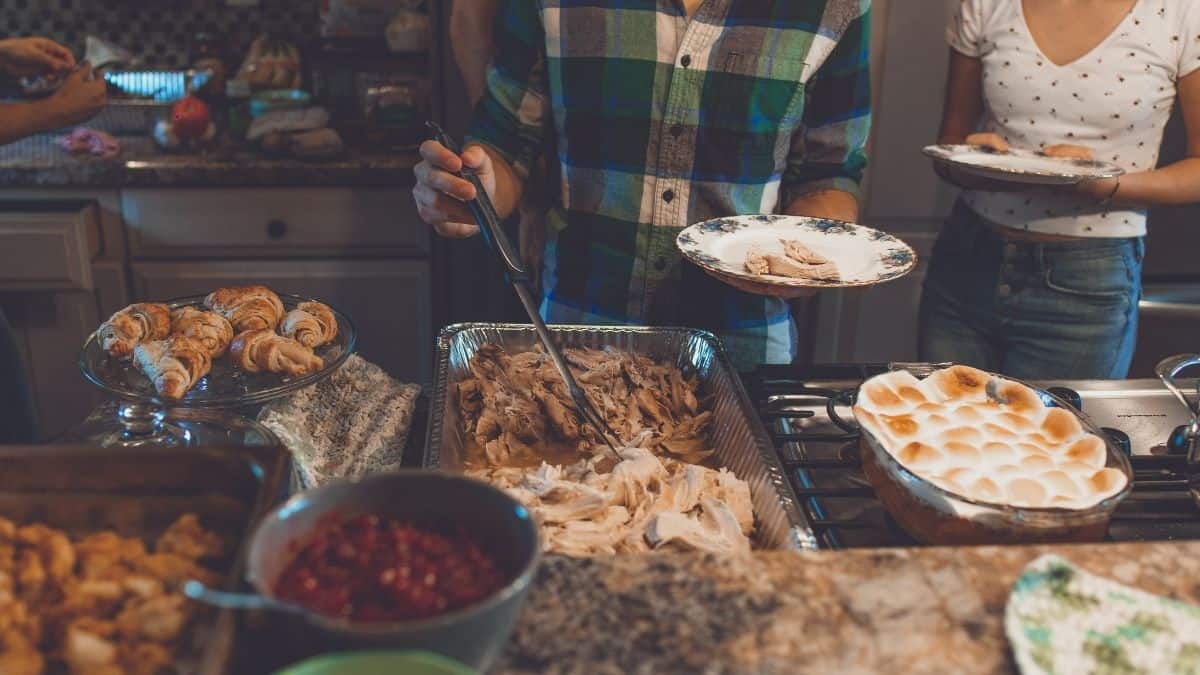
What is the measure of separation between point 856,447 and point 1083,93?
1.16 m

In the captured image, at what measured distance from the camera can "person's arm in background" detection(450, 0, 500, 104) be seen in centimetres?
217

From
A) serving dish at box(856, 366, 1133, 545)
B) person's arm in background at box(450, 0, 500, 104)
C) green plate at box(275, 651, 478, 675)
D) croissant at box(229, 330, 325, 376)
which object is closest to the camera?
green plate at box(275, 651, 478, 675)

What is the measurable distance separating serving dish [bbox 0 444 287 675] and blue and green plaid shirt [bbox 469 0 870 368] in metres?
0.99

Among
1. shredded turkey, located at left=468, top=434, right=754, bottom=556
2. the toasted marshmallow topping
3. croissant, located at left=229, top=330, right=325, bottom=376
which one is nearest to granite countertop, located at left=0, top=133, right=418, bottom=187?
croissant, located at left=229, top=330, right=325, bottom=376

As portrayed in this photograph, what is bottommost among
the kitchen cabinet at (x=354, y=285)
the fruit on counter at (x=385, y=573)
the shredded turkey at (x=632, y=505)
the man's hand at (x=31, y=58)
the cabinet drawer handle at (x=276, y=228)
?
the kitchen cabinet at (x=354, y=285)

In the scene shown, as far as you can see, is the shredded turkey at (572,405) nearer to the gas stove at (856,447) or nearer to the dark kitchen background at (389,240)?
the gas stove at (856,447)

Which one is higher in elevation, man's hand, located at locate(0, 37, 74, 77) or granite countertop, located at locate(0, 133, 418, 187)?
man's hand, located at locate(0, 37, 74, 77)

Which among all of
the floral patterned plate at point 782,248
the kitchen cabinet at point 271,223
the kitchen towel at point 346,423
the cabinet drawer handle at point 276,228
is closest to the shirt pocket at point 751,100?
the floral patterned plate at point 782,248

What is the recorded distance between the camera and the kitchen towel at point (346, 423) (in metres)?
1.16

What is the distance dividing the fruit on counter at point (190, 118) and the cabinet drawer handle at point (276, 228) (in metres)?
0.35

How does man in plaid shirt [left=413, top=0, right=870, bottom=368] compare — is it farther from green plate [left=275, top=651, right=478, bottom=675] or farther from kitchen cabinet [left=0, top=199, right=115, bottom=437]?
kitchen cabinet [left=0, top=199, right=115, bottom=437]

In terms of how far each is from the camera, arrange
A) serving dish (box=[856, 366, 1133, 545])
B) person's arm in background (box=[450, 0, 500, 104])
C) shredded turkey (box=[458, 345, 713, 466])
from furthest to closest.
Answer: person's arm in background (box=[450, 0, 500, 104]), shredded turkey (box=[458, 345, 713, 466]), serving dish (box=[856, 366, 1133, 545])

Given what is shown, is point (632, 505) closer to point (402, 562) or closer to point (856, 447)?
point (856, 447)

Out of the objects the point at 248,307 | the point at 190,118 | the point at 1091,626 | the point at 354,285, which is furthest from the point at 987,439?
the point at 190,118
